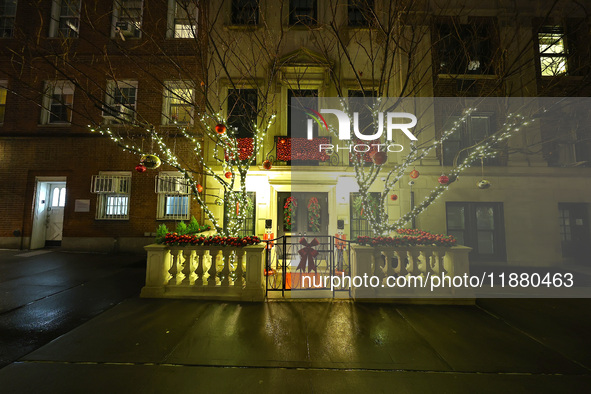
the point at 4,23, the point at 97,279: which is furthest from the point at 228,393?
the point at 4,23

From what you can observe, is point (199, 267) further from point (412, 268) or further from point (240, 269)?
point (412, 268)

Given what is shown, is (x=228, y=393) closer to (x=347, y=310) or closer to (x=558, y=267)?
(x=347, y=310)

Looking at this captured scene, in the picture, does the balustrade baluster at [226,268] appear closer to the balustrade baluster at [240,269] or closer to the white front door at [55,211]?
the balustrade baluster at [240,269]

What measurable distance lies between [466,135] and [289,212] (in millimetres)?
7680

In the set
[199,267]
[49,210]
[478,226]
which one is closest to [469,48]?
[478,226]

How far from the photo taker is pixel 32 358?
3027 mm

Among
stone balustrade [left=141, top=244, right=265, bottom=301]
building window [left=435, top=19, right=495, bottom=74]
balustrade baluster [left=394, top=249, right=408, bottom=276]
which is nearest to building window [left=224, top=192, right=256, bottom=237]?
stone balustrade [left=141, top=244, right=265, bottom=301]

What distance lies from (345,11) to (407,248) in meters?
10.1

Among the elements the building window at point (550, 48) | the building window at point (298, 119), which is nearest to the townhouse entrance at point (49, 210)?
the building window at point (298, 119)

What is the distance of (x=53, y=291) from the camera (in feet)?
17.6

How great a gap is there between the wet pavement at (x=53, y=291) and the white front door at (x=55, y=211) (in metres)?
1.50

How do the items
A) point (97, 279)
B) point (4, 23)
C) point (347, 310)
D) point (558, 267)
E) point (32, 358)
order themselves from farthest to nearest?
point (4, 23), point (558, 267), point (97, 279), point (347, 310), point (32, 358)

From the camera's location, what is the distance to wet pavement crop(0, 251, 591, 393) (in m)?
2.68

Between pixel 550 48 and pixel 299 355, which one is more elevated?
pixel 550 48
